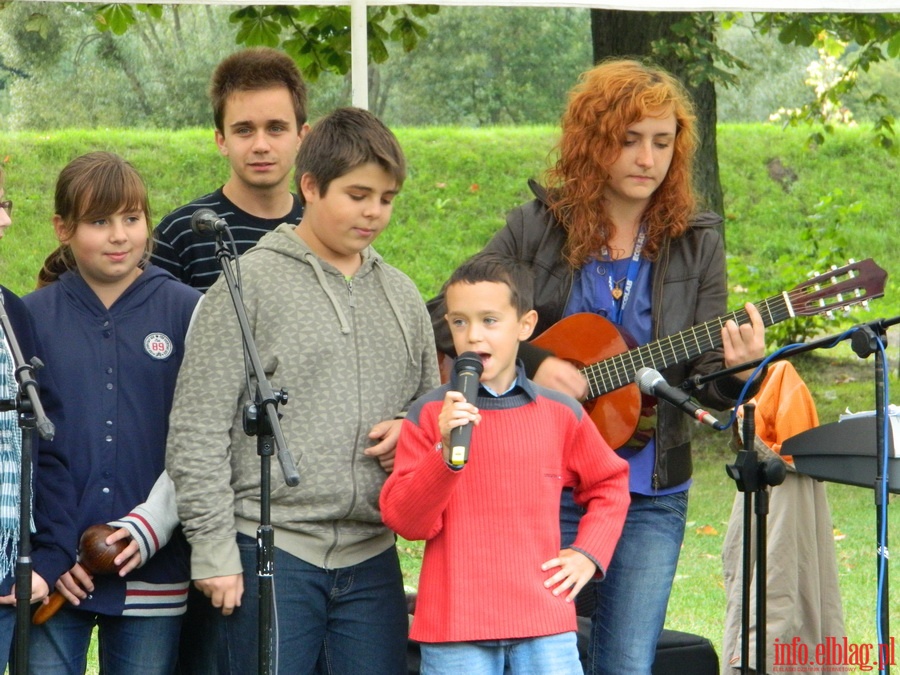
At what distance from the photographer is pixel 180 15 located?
11.4 m

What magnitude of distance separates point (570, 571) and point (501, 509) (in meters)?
0.23

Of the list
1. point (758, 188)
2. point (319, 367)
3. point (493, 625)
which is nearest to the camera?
point (493, 625)

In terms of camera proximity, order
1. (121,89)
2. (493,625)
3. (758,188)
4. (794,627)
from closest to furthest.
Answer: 1. (493,625)
2. (794,627)
3. (121,89)
4. (758,188)

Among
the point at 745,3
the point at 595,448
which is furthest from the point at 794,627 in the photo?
the point at 745,3

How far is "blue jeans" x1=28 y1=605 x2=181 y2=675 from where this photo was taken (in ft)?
10.1

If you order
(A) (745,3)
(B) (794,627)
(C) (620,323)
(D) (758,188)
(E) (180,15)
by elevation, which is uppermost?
(E) (180,15)

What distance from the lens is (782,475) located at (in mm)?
3061

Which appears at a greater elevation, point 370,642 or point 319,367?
point 319,367

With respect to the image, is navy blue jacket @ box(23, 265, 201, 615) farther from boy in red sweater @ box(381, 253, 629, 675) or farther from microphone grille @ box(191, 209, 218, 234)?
boy in red sweater @ box(381, 253, 629, 675)

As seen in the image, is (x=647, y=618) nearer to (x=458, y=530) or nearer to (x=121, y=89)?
(x=458, y=530)

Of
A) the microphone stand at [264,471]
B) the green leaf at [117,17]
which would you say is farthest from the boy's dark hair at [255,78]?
the green leaf at [117,17]

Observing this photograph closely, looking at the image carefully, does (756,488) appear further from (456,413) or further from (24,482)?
Answer: (24,482)

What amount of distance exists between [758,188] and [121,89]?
707 centimetres

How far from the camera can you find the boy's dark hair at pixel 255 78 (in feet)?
13.0
